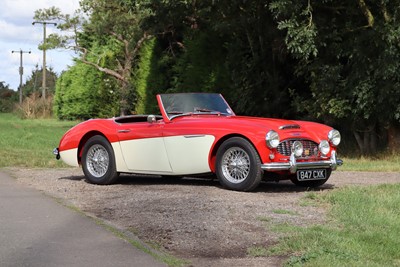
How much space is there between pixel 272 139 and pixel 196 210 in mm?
1977

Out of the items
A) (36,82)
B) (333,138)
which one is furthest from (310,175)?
(36,82)

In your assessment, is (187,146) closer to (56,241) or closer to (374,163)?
(56,241)

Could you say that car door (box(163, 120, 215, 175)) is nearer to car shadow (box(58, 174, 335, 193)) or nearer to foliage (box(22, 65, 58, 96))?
car shadow (box(58, 174, 335, 193))

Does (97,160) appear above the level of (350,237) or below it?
above

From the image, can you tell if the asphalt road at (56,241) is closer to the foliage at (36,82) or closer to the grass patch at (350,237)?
the grass patch at (350,237)

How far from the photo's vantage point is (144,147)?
36.9 feet

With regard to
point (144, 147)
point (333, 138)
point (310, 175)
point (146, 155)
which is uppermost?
point (333, 138)

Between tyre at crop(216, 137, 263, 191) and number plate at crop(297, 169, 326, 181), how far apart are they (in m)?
0.63

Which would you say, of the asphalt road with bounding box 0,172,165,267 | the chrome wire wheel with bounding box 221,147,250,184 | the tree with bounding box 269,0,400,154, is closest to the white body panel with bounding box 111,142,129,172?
the chrome wire wheel with bounding box 221,147,250,184

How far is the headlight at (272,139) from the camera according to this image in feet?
32.7

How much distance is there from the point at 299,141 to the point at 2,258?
531cm

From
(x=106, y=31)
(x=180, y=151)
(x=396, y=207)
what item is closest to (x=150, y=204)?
(x=180, y=151)

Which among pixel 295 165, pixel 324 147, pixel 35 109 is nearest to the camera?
pixel 295 165

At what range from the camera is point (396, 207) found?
8.72 metres
